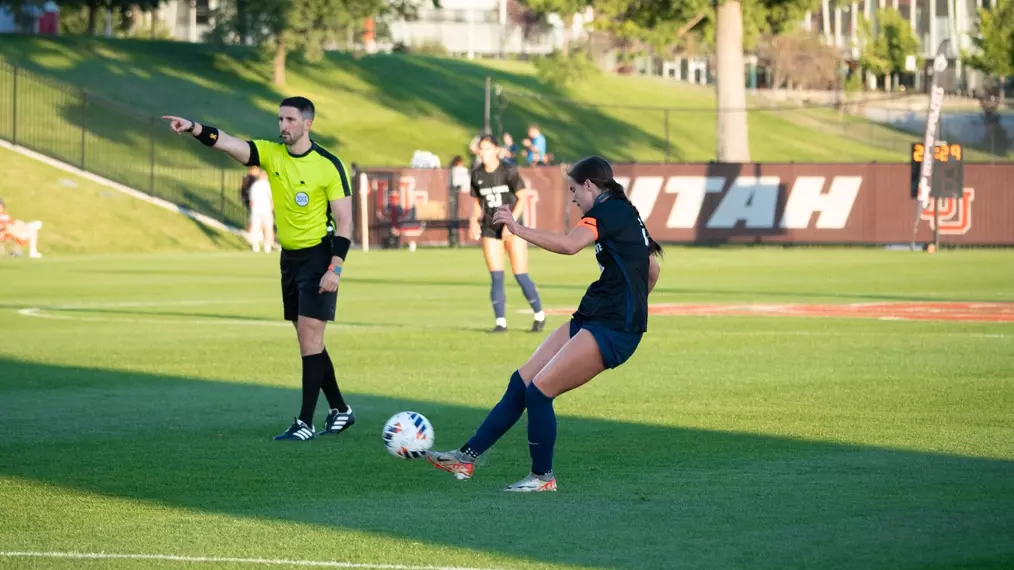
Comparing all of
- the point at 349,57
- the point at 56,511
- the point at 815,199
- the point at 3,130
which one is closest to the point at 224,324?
the point at 56,511

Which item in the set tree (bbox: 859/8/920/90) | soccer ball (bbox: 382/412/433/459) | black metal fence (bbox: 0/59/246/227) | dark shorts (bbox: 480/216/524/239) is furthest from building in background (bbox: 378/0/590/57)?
soccer ball (bbox: 382/412/433/459)

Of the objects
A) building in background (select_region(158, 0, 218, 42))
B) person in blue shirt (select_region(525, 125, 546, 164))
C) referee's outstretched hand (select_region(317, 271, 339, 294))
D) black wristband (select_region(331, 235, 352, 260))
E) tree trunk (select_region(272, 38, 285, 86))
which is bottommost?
referee's outstretched hand (select_region(317, 271, 339, 294))

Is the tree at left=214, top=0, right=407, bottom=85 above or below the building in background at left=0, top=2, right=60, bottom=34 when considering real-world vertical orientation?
below

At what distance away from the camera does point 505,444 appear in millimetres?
10805

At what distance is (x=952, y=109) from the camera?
3113 inches

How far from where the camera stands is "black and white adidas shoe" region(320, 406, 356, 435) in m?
11.3

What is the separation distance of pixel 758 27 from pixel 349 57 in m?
32.9

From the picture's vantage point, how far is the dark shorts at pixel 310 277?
1130 cm

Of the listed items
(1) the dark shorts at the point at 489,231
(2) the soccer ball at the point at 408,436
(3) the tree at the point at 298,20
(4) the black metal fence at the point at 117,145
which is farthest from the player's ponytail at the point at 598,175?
(3) the tree at the point at 298,20

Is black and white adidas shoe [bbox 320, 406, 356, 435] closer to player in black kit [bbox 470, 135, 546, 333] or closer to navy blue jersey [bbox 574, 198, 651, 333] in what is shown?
navy blue jersey [bbox 574, 198, 651, 333]

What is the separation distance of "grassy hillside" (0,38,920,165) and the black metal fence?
3.44 ft

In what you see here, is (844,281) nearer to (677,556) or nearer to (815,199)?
(815,199)

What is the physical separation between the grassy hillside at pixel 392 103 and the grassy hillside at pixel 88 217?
645 inches

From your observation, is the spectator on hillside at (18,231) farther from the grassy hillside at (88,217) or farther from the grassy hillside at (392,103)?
the grassy hillside at (392,103)
